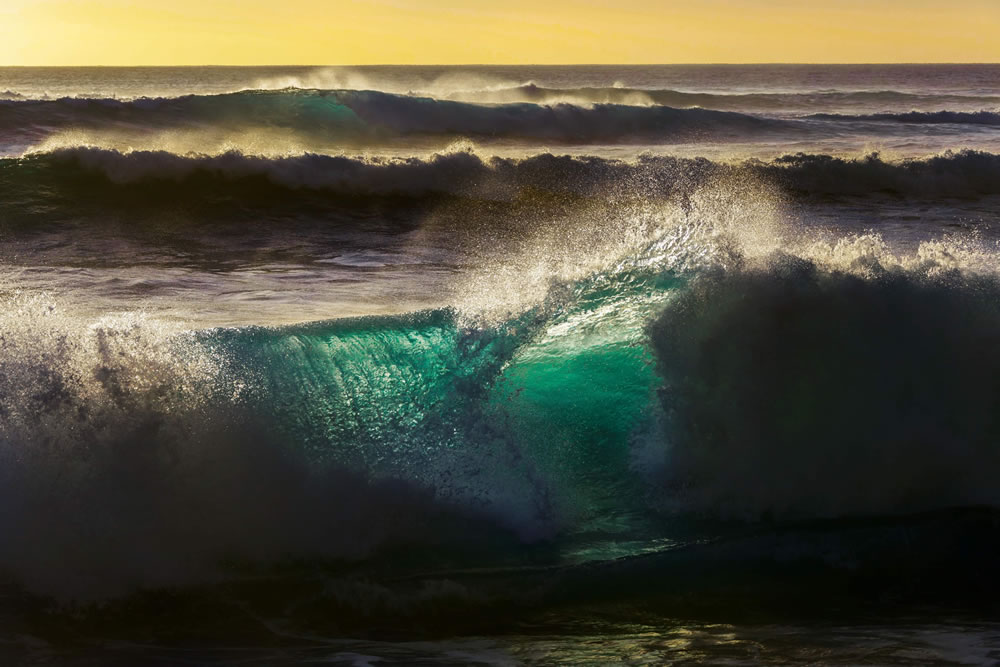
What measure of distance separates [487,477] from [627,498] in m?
0.68

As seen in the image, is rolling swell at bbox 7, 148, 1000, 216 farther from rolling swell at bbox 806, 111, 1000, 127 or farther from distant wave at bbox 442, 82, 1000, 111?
distant wave at bbox 442, 82, 1000, 111

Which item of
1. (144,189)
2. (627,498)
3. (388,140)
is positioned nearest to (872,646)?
(627,498)

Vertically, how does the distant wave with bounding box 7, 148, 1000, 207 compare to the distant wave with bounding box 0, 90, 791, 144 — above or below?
below

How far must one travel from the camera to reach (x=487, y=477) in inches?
178

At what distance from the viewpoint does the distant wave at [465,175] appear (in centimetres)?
1459

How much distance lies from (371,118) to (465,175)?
21.1 ft

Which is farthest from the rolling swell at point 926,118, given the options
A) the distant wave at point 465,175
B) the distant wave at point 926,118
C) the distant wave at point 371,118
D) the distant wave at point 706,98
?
the distant wave at point 465,175

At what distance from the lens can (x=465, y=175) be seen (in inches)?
626

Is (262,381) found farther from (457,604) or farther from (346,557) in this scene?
(457,604)

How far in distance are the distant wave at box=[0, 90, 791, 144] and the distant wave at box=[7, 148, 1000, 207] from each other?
16.7 feet

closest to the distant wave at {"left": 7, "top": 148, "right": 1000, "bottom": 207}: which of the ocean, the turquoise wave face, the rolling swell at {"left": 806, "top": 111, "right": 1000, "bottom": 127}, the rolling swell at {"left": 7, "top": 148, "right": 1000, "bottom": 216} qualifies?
the rolling swell at {"left": 7, "top": 148, "right": 1000, "bottom": 216}

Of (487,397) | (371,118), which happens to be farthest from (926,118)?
(487,397)

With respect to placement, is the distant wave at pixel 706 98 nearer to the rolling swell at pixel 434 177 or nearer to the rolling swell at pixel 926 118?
the rolling swell at pixel 926 118

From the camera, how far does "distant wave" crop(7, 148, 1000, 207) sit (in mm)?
14586
